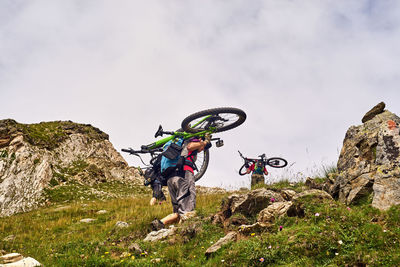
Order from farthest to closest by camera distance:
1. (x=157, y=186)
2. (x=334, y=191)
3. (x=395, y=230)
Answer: (x=157, y=186) → (x=334, y=191) → (x=395, y=230)

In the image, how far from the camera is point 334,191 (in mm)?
7770

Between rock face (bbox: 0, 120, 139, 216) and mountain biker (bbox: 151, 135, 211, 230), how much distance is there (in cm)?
1274

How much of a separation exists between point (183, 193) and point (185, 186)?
27 cm

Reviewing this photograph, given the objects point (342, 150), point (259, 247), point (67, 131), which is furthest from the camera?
Answer: point (67, 131)

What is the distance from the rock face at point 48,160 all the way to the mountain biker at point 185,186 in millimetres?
12740

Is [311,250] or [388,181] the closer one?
[311,250]

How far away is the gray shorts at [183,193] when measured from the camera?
1023 cm

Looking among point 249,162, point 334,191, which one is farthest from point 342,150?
point 249,162

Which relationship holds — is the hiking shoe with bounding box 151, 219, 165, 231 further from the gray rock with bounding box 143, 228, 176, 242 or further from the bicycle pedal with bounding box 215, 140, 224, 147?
→ the bicycle pedal with bounding box 215, 140, 224, 147

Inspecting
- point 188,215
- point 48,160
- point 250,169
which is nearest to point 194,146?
point 188,215

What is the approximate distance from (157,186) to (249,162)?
819 cm

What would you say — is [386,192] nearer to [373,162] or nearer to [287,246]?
[373,162]

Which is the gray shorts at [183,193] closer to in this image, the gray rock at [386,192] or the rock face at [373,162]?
the rock face at [373,162]

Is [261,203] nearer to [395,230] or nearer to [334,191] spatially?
[334,191]
